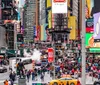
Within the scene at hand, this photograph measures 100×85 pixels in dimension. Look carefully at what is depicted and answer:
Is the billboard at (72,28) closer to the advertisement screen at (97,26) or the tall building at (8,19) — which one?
the tall building at (8,19)

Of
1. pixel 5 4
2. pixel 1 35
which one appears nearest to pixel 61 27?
pixel 5 4

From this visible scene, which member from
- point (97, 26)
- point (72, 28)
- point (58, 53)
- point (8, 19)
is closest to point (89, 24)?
point (97, 26)

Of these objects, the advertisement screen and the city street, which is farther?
the advertisement screen

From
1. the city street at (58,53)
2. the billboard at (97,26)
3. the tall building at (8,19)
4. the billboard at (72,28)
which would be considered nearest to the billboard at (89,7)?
the city street at (58,53)

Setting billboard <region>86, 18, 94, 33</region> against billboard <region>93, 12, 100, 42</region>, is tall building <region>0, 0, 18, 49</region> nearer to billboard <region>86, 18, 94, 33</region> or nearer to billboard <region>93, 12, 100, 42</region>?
billboard <region>86, 18, 94, 33</region>

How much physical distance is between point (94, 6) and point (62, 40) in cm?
7495

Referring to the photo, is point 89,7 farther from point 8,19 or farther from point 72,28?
point 72,28

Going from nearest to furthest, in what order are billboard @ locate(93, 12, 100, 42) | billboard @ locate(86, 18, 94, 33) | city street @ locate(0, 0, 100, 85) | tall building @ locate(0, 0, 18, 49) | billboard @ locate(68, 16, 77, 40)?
city street @ locate(0, 0, 100, 85), billboard @ locate(93, 12, 100, 42), billboard @ locate(86, 18, 94, 33), tall building @ locate(0, 0, 18, 49), billboard @ locate(68, 16, 77, 40)

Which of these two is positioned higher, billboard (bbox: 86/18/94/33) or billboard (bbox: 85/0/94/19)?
billboard (bbox: 85/0/94/19)

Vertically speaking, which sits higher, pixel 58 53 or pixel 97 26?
pixel 97 26

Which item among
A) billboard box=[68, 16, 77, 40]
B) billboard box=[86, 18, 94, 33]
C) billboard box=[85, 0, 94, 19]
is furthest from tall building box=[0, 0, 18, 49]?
billboard box=[85, 0, 94, 19]

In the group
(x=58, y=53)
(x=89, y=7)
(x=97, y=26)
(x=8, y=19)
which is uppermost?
(x=89, y=7)

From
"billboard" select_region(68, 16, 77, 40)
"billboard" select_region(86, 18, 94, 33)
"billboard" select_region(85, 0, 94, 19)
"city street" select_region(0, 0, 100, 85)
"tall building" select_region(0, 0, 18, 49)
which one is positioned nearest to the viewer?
"city street" select_region(0, 0, 100, 85)

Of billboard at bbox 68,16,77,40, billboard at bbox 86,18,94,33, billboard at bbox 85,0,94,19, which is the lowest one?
billboard at bbox 68,16,77,40
